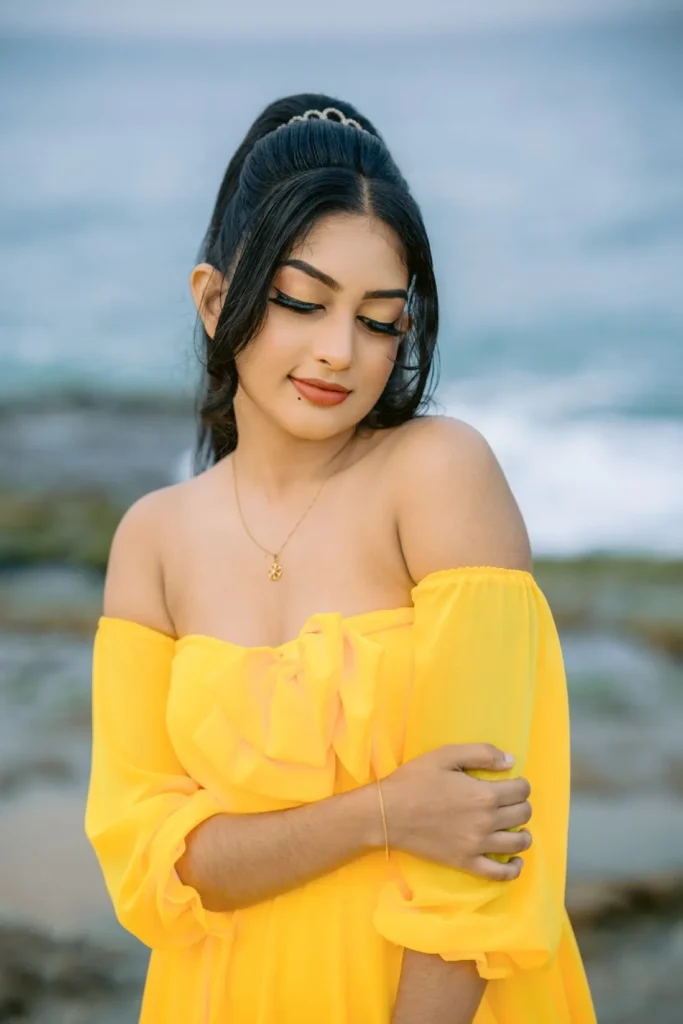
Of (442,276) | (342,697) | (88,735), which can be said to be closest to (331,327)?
(342,697)

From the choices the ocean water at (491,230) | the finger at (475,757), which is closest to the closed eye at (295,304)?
the finger at (475,757)

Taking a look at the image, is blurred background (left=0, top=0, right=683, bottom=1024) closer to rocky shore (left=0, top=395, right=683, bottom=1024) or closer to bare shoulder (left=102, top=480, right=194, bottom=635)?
rocky shore (left=0, top=395, right=683, bottom=1024)

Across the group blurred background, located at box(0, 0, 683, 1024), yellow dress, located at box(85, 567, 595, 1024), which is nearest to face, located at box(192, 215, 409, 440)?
yellow dress, located at box(85, 567, 595, 1024)

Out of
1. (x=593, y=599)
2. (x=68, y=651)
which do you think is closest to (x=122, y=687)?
(x=68, y=651)

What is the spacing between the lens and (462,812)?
1.09 m

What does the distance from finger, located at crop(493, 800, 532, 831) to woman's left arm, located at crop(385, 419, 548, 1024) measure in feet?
0.21

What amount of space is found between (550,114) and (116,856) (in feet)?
8.83

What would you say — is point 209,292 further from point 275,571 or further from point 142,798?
point 142,798

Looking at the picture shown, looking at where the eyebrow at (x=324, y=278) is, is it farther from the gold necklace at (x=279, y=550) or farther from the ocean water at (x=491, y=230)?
the ocean water at (x=491, y=230)

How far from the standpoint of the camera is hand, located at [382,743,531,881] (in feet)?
3.56

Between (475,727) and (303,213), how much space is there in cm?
57

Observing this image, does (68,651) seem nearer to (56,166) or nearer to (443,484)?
(56,166)

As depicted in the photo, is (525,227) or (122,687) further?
(525,227)

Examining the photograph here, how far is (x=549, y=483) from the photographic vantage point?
3.38m
